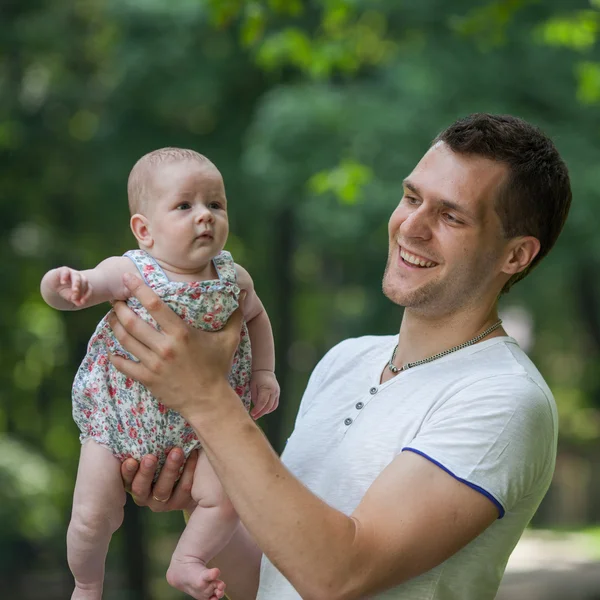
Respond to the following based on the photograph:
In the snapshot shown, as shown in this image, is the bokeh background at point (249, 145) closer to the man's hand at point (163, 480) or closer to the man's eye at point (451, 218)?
the man's eye at point (451, 218)

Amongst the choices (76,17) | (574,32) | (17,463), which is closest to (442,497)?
(574,32)

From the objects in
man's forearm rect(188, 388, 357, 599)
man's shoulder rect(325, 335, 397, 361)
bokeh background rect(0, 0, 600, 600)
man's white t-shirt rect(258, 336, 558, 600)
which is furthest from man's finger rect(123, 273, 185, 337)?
bokeh background rect(0, 0, 600, 600)

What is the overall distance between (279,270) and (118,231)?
92.5 inches

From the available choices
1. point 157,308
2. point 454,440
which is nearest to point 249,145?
point 157,308

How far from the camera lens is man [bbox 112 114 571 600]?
6.39 ft

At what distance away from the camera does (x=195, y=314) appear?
7.36ft

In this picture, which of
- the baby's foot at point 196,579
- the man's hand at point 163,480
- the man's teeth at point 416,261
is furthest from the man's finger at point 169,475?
the man's teeth at point 416,261

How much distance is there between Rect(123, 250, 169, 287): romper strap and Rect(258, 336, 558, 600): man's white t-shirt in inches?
21.0

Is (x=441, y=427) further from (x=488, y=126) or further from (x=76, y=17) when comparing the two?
(x=76, y=17)

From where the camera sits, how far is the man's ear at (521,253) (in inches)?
94.3

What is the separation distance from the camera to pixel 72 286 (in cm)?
213

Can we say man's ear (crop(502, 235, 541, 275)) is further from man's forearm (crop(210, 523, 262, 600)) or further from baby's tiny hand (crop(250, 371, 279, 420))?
man's forearm (crop(210, 523, 262, 600))

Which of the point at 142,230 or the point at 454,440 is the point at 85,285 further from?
the point at 454,440

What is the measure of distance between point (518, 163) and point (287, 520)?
100cm
